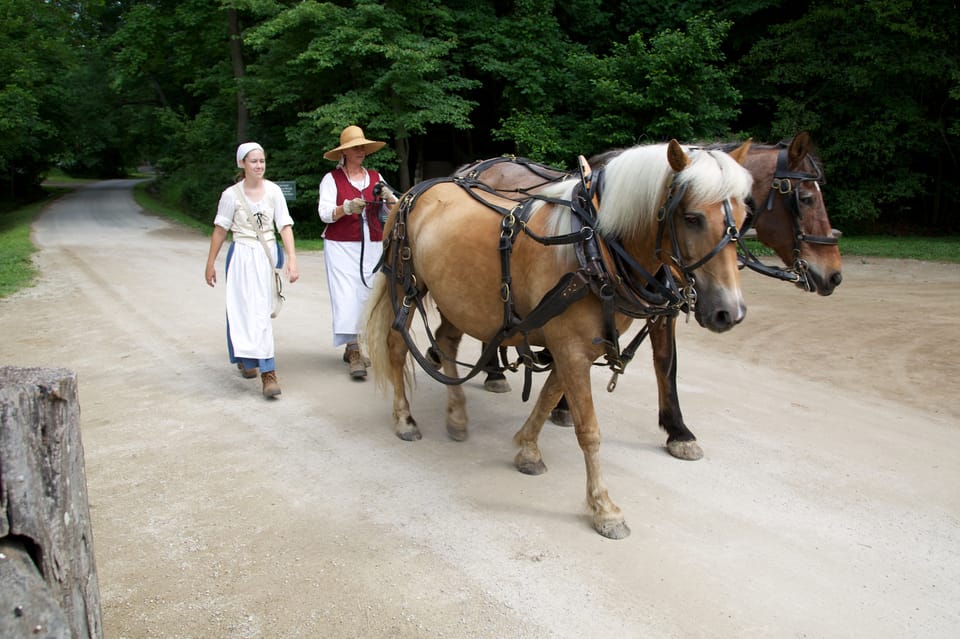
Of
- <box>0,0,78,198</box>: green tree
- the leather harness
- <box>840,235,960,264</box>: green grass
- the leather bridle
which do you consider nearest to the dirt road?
the leather harness

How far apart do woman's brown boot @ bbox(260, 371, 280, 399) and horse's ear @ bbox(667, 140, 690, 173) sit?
3577 millimetres

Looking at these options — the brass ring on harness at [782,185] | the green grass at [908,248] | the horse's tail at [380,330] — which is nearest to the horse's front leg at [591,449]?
the horse's tail at [380,330]

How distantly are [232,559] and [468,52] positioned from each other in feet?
59.6

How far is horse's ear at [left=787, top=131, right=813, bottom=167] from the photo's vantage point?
4.30 meters

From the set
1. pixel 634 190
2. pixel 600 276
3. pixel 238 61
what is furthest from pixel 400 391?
pixel 238 61

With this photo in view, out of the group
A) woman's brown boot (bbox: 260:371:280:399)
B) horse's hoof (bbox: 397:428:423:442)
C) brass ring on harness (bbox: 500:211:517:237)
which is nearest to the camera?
brass ring on harness (bbox: 500:211:517:237)

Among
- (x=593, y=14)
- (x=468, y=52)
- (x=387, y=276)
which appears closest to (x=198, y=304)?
(x=387, y=276)

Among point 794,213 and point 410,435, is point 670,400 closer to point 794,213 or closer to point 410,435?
point 794,213

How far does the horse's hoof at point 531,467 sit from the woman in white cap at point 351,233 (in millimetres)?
2290

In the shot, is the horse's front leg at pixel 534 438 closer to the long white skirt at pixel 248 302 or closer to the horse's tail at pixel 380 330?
the horse's tail at pixel 380 330

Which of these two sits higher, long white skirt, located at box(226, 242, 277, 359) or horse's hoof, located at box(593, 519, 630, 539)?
long white skirt, located at box(226, 242, 277, 359)

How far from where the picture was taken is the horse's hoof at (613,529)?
332 cm

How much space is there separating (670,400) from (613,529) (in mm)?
1272

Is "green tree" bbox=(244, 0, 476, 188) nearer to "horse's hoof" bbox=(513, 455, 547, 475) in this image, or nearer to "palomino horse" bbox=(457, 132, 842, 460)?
"palomino horse" bbox=(457, 132, 842, 460)
